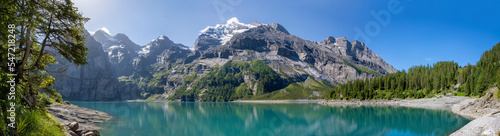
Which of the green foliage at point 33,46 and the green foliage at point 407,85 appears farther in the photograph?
the green foliage at point 407,85

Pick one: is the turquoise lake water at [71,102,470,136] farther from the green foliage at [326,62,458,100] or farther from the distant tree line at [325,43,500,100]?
the green foliage at [326,62,458,100]

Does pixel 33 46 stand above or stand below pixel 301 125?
above

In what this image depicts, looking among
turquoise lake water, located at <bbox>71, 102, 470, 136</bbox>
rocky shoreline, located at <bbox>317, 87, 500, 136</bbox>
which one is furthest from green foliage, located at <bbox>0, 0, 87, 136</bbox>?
rocky shoreline, located at <bbox>317, 87, 500, 136</bbox>

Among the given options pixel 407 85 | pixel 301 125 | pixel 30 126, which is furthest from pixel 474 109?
pixel 407 85

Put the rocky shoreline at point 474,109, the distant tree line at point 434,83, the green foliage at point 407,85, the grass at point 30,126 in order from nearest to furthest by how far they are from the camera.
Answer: the grass at point 30,126
the rocky shoreline at point 474,109
the distant tree line at point 434,83
the green foliage at point 407,85

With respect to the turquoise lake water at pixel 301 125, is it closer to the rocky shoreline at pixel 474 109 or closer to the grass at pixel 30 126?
the rocky shoreline at pixel 474 109

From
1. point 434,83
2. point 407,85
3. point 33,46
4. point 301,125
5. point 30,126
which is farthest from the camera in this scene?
point 407,85

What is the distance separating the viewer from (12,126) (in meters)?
10.7

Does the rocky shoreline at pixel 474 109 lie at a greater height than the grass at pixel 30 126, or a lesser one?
lesser

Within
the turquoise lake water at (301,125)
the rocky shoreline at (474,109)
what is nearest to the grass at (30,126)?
the turquoise lake water at (301,125)

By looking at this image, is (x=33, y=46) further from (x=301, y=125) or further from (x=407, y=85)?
(x=407, y=85)

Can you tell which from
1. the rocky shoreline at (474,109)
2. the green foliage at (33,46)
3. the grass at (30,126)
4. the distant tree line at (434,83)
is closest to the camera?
the green foliage at (33,46)

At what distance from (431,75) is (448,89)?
527 inches

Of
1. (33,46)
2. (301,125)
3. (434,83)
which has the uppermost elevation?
(33,46)
